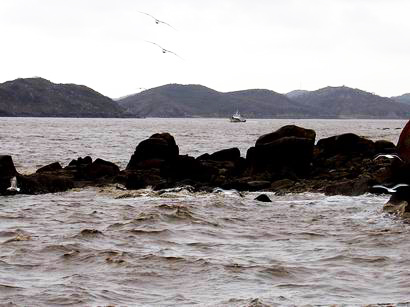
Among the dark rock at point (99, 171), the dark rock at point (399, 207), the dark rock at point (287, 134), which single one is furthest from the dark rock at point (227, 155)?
the dark rock at point (399, 207)

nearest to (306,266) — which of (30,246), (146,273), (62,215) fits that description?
(146,273)

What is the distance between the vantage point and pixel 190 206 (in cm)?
1922

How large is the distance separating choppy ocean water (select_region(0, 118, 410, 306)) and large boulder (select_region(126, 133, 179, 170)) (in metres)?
6.66

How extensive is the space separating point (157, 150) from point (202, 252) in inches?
591

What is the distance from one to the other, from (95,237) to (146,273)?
3510 mm

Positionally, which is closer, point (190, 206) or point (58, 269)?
point (58, 269)

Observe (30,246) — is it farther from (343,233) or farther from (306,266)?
(343,233)

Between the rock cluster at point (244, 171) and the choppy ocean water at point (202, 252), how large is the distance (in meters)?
1.91

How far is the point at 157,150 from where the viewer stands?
2778 cm

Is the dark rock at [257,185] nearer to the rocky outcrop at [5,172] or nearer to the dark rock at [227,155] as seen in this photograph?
the dark rock at [227,155]

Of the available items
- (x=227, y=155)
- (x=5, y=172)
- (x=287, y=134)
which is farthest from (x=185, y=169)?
(x=5, y=172)

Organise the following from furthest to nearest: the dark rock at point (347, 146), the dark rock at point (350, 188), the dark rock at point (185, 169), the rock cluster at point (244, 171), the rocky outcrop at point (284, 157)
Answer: the dark rock at point (347, 146), the dark rock at point (185, 169), the rocky outcrop at point (284, 157), the rock cluster at point (244, 171), the dark rock at point (350, 188)

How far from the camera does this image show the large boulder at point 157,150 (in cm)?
2748

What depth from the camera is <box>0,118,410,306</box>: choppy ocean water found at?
32.7 feet
